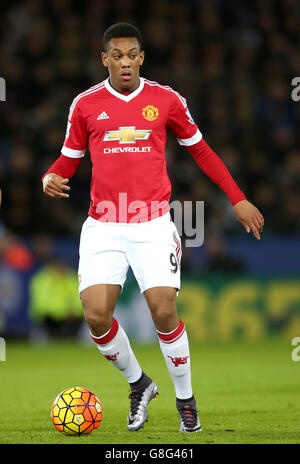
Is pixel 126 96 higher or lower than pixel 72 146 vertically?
higher

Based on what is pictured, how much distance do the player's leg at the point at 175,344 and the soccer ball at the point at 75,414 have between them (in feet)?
1.72

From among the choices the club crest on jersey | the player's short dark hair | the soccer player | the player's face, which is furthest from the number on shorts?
the player's short dark hair

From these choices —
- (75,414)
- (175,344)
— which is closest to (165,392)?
(175,344)

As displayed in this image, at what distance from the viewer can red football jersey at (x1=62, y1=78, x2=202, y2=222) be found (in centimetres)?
571

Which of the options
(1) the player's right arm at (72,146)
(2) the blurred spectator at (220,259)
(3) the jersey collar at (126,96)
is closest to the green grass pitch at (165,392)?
(2) the blurred spectator at (220,259)

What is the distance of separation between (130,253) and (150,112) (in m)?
0.90

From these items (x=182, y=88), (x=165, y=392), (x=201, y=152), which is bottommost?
(x=165, y=392)

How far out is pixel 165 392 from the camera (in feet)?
26.3

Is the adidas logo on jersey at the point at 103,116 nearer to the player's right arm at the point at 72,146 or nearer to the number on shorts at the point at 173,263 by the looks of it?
the player's right arm at the point at 72,146

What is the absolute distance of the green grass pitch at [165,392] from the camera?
5.48 metres

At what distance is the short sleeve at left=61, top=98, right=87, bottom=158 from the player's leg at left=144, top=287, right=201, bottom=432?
3.49ft

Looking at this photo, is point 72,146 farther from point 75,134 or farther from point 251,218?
point 251,218

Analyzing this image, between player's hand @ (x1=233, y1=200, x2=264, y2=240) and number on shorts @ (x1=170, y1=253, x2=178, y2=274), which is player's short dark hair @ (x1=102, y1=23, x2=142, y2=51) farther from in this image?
number on shorts @ (x1=170, y1=253, x2=178, y2=274)
